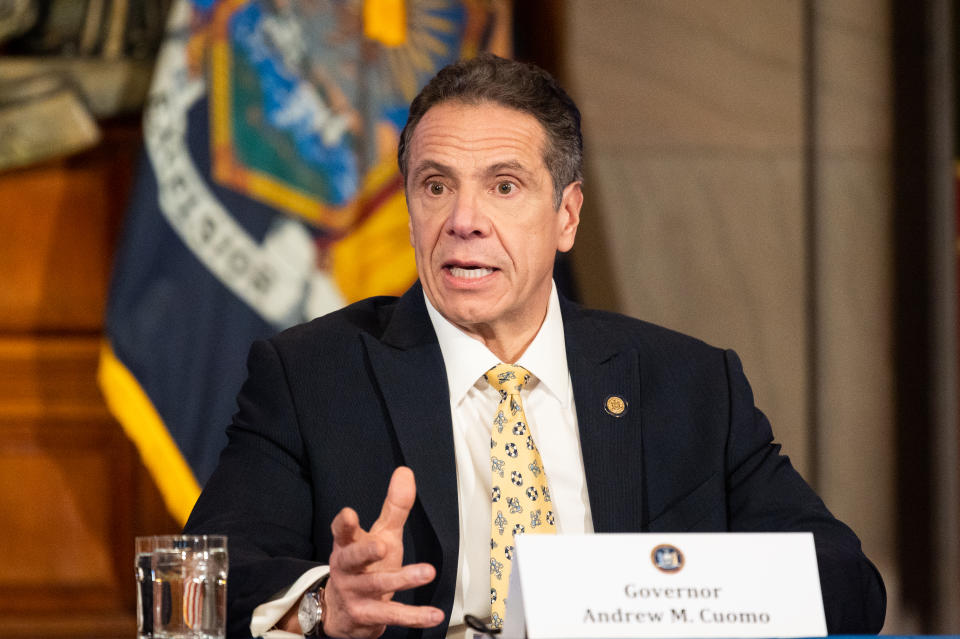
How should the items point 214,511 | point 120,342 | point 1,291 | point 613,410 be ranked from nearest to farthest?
1. point 214,511
2. point 613,410
3. point 120,342
4. point 1,291

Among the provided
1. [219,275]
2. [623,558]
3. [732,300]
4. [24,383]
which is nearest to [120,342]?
[219,275]

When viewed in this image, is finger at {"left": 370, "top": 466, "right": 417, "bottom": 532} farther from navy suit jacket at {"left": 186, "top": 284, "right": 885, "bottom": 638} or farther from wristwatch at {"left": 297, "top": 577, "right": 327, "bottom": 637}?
Answer: navy suit jacket at {"left": 186, "top": 284, "right": 885, "bottom": 638}

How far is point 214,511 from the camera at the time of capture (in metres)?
1.67

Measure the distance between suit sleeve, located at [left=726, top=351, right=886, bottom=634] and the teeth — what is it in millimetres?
483

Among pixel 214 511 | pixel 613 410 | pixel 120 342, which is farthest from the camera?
pixel 120 342

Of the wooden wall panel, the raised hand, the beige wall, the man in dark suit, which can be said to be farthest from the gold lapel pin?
the wooden wall panel

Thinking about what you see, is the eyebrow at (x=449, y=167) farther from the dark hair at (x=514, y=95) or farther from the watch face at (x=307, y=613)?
the watch face at (x=307, y=613)

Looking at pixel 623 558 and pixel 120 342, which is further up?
pixel 120 342

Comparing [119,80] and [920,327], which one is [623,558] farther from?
[119,80]

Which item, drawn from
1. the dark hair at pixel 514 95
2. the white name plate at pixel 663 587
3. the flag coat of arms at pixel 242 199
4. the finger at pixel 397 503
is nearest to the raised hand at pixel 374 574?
the finger at pixel 397 503

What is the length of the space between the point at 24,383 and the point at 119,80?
1.04 metres

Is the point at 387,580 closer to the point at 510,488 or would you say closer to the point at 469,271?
the point at 510,488

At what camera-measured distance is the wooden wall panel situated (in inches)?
144

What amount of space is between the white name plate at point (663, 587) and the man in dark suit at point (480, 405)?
0.42 meters
